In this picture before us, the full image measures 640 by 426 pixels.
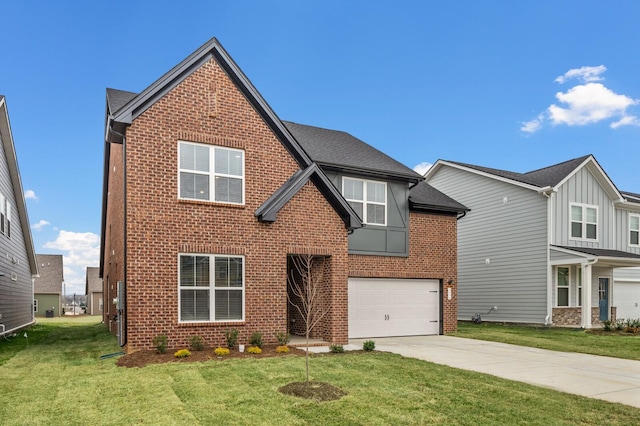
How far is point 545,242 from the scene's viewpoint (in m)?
20.3

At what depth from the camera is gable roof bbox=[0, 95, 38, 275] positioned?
16.5 metres

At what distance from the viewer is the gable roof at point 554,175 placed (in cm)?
2075

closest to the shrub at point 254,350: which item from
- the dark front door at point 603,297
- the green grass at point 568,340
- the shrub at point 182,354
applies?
the shrub at point 182,354

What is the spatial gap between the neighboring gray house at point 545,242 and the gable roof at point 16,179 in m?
20.0

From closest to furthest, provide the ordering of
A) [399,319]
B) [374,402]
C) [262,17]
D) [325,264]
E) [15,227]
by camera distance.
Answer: [374,402] → [325,264] → [262,17] → [399,319] → [15,227]

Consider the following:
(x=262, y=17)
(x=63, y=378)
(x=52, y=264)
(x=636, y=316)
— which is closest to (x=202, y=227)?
(x=63, y=378)

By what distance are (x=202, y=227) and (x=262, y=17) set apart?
25.0ft

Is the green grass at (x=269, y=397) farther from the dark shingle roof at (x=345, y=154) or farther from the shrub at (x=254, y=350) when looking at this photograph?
the dark shingle roof at (x=345, y=154)

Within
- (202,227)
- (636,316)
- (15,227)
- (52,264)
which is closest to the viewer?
(202,227)

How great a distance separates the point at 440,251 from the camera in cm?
1777

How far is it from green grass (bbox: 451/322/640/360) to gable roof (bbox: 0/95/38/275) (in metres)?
18.1

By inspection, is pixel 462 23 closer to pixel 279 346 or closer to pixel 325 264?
pixel 325 264

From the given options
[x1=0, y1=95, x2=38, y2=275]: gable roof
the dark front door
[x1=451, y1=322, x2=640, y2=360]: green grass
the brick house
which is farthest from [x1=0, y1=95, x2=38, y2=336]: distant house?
the dark front door

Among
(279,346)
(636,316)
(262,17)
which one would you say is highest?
(262,17)
